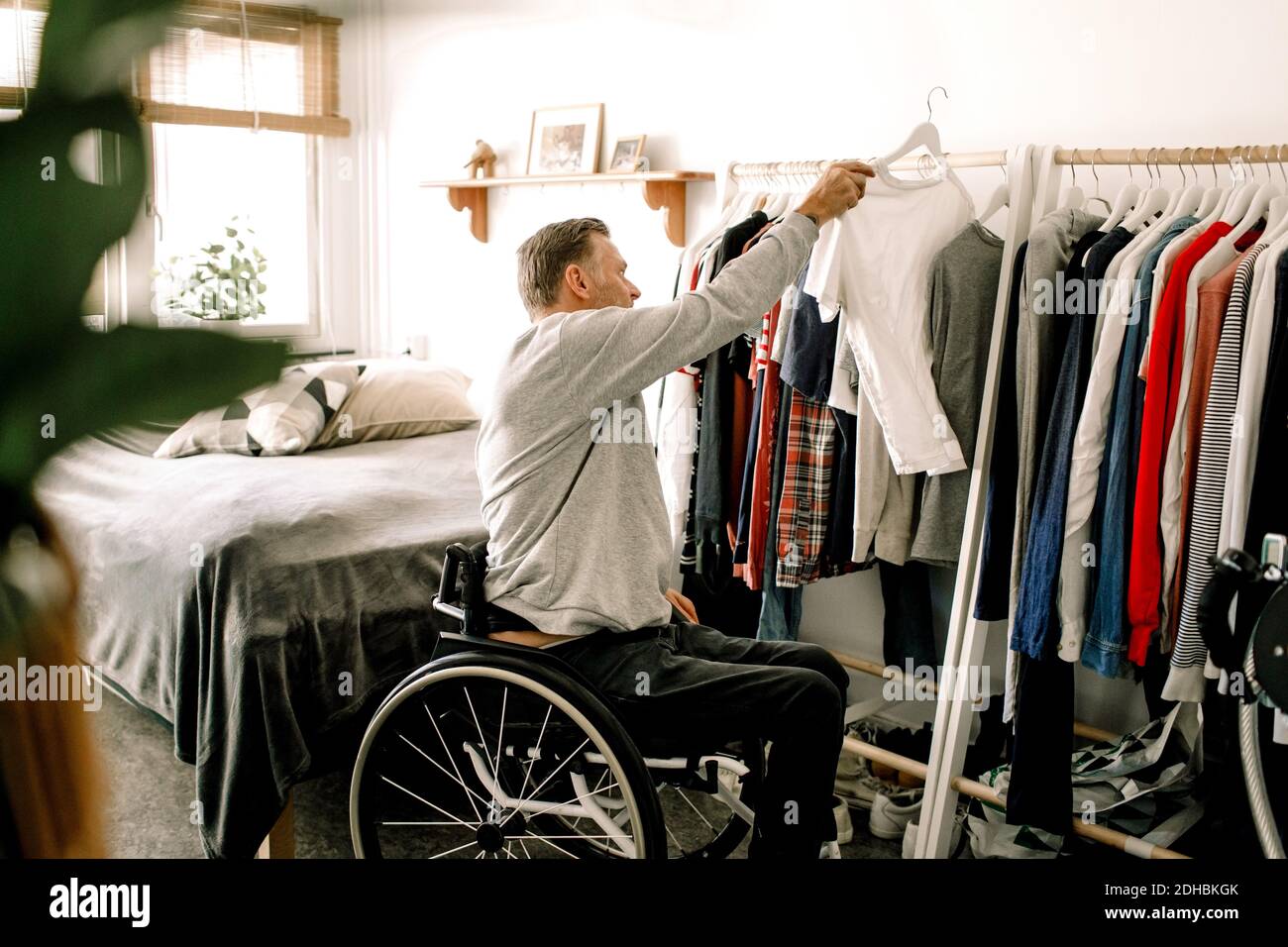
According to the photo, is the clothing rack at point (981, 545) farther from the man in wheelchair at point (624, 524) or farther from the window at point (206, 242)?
the window at point (206, 242)

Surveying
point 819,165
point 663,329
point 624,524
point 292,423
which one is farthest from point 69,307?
point 292,423

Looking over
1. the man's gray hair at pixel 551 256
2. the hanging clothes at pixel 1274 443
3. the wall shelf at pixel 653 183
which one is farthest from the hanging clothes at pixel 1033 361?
the wall shelf at pixel 653 183

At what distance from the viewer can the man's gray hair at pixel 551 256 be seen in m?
1.91

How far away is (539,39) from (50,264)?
3.65m

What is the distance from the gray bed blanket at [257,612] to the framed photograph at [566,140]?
54.3 inches

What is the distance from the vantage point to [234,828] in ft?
6.49

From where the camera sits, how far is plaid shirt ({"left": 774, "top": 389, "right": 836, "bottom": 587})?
2.22m

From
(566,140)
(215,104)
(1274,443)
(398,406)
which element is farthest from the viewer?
(566,140)

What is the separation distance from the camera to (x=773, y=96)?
2.96m

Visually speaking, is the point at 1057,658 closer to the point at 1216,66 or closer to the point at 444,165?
the point at 1216,66

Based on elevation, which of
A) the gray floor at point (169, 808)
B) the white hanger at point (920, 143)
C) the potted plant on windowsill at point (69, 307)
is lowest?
the gray floor at point (169, 808)

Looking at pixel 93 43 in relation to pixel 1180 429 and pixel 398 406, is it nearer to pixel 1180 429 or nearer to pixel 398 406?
pixel 1180 429

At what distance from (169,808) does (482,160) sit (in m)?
2.25

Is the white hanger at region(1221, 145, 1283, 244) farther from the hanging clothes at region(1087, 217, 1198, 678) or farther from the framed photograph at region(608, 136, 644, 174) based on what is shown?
the framed photograph at region(608, 136, 644, 174)
